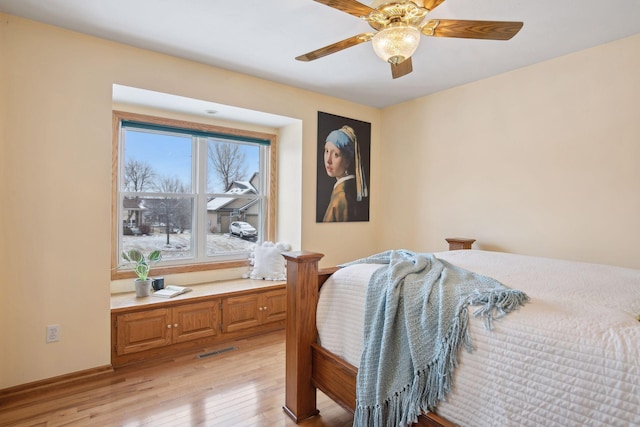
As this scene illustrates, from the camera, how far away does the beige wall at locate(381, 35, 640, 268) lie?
2547 millimetres

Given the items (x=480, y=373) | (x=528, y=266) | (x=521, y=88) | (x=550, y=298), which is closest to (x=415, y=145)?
(x=521, y=88)

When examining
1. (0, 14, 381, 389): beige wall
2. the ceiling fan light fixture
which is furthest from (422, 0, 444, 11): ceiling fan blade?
(0, 14, 381, 389): beige wall

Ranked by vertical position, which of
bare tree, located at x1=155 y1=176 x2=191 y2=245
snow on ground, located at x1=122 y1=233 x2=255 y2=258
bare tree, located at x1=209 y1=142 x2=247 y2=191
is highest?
bare tree, located at x1=209 y1=142 x2=247 y2=191

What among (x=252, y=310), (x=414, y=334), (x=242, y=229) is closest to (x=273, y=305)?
(x=252, y=310)

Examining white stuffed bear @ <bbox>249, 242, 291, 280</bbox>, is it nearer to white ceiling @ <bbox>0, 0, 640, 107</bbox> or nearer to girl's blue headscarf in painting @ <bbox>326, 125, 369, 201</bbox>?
girl's blue headscarf in painting @ <bbox>326, 125, 369, 201</bbox>

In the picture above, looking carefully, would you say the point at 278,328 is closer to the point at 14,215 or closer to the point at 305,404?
the point at 305,404

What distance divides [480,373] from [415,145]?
3118 mm

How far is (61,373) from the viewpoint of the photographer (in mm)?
2395

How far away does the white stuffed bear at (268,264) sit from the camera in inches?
145

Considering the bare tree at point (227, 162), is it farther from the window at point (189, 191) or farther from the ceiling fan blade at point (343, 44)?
the ceiling fan blade at point (343, 44)

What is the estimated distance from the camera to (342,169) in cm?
406

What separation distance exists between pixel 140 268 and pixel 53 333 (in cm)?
77

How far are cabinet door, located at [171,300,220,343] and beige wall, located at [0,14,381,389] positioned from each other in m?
0.52

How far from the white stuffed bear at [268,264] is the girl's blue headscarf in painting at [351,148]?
4.10ft
